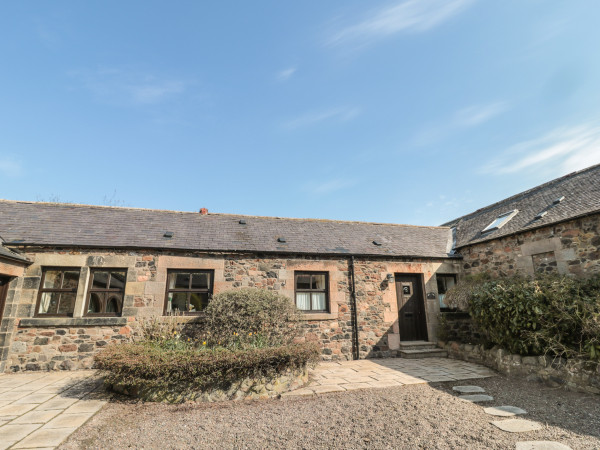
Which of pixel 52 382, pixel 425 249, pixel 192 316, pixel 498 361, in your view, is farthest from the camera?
pixel 425 249

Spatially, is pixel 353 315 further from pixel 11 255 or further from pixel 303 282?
pixel 11 255

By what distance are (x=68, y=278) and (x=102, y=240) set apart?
122 cm

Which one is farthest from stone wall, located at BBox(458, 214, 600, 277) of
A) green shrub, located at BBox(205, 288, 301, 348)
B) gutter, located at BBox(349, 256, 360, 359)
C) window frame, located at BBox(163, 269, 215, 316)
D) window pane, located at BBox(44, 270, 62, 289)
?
window pane, located at BBox(44, 270, 62, 289)

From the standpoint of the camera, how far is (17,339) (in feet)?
24.1

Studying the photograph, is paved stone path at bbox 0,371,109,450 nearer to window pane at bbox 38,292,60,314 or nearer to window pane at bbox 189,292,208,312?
window pane at bbox 38,292,60,314

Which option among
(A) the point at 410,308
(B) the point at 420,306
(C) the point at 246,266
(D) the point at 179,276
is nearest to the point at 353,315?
(A) the point at 410,308

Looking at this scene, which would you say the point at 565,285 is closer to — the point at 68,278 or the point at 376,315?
the point at 376,315

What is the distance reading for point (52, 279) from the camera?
799cm

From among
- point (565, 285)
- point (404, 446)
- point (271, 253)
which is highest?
point (271, 253)

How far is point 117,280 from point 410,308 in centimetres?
842

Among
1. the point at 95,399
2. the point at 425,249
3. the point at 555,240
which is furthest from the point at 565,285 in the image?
the point at 95,399

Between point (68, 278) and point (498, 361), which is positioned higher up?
point (68, 278)

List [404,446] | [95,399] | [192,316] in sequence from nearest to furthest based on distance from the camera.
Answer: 1. [404,446]
2. [95,399]
3. [192,316]

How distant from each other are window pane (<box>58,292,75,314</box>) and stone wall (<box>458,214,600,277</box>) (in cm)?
1133
